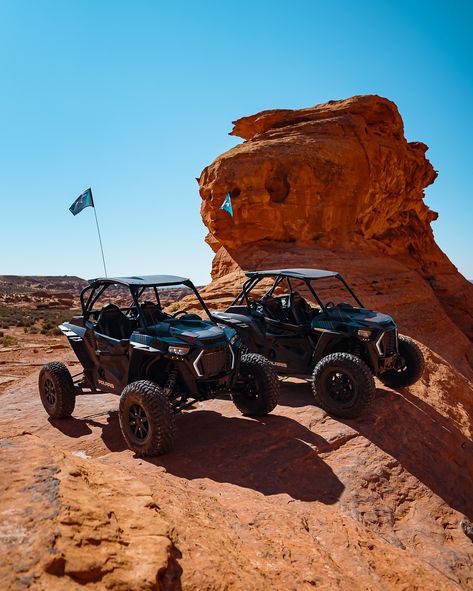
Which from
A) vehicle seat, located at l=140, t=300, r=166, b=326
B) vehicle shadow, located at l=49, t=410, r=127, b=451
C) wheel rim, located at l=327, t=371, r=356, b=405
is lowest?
vehicle shadow, located at l=49, t=410, r=127, b=451

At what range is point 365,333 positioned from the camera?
686 cm

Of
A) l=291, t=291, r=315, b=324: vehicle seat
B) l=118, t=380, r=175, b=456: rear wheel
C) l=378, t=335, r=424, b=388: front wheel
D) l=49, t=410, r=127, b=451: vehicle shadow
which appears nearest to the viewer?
l=118, t=380, r=175, b=456: rear wheel

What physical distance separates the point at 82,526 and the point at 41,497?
0.33 m

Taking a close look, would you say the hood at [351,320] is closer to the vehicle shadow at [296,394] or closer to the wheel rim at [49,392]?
the vehicle shadow at [296,394]

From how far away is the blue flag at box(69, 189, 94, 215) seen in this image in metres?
13.1

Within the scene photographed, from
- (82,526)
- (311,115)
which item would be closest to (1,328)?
(311,115)

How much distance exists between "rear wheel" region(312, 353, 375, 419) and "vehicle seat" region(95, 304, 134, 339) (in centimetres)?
298

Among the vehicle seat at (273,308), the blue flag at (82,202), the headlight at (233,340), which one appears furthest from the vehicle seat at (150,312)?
the blue flag at (82,202)

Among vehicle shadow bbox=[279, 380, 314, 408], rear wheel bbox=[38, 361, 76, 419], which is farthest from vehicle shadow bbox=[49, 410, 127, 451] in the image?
vehicle shadow bbox=[279, 380, 314, 408]

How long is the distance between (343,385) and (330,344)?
981 millimetres

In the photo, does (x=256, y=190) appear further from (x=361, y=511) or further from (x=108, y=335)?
(x=361, y=511)

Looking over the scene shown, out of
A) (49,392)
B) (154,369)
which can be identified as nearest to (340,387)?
(154,369)

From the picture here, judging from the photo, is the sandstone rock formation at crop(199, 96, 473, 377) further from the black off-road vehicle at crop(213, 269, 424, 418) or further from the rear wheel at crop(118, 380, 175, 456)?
the rear wheel at crop(118, 380, 175, 456)

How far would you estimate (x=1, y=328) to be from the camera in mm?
25250
